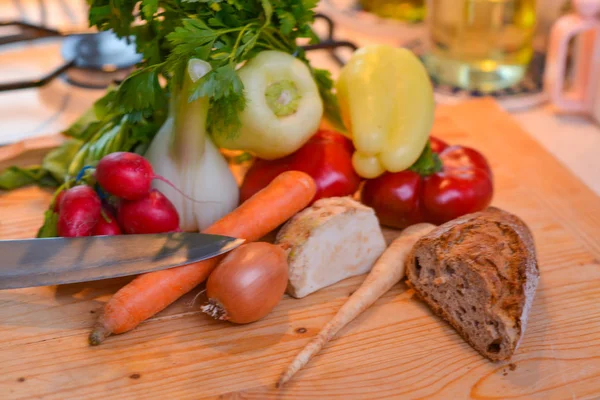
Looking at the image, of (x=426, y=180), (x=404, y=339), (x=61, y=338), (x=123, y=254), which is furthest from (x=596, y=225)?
(x=61, y=338)

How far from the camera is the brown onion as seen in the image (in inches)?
38.6

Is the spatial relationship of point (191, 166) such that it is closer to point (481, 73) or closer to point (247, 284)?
point (247, 284)

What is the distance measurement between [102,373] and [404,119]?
72 centimetres

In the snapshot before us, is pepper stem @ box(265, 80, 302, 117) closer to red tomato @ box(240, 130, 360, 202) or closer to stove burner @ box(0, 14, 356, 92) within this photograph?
red tomato @ box(240, 130, 360, 202)

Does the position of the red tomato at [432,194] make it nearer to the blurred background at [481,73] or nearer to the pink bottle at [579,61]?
the blurred background at [481,73]

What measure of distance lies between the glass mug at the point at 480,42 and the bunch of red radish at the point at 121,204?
42.0 inches

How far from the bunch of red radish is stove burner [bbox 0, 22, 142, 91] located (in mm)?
858

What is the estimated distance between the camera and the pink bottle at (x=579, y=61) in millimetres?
1596

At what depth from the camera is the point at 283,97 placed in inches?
45.7

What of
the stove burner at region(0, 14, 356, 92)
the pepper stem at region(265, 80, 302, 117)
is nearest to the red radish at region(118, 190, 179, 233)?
the pepper stem at region(265, 80, 302, 117)

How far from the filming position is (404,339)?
1.01 meters

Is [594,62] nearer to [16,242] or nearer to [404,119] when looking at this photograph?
[404,119]

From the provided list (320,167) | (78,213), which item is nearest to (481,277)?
(320,167)

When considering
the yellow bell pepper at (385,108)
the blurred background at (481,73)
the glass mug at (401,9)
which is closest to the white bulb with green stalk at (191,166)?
the yellow bell pepper at (385,108)
